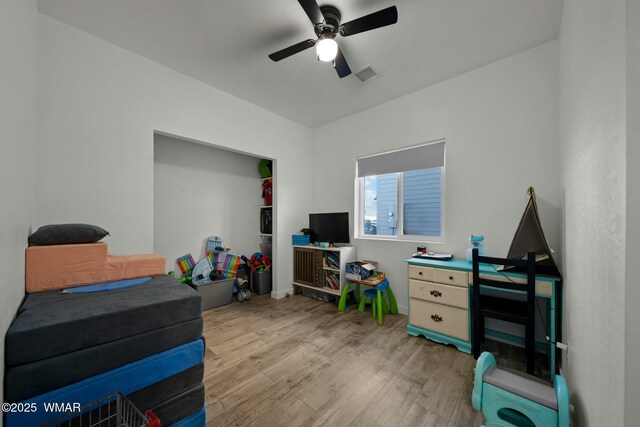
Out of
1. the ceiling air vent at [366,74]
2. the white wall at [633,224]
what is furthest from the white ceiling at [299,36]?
the white wall at [633,224]

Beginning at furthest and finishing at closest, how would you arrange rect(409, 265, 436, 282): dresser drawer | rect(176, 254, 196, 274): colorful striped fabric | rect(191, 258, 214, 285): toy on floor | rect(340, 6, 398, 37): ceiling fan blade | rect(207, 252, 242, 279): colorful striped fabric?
1. rect(207, 252, 242, 279): colorful striped fabric
2. rect(176, 254, 196, 274): colorful striped fabric
3. rect(191, 258, 214, 285): toy on floor
4. rect(409, 265, 436, 282): dresser drawer
5. rect(340, 6, 398, 37): ceiling fan blade

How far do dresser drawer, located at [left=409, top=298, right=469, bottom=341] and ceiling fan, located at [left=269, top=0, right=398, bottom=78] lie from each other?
8.07 feet

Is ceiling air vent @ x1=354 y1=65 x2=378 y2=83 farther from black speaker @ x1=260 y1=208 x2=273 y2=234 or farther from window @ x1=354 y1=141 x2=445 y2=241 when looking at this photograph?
black speaker @ x1=260 y1=208 x2=273 y2=234

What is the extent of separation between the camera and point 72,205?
77.3 inches

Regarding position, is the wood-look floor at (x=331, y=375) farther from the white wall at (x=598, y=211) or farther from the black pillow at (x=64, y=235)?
the black pillow at (x=64, y=235)

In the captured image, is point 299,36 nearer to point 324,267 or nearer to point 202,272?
point 324,267

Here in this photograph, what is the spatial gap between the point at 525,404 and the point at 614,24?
1.66 m

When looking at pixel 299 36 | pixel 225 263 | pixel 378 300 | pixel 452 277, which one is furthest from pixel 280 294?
pixel 299 36

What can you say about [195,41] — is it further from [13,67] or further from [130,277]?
[130,277]

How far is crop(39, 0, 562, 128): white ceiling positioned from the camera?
70.1 inches

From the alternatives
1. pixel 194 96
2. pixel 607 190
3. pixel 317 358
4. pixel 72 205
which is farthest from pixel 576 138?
pixel 72 205

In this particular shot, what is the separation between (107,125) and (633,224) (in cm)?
331

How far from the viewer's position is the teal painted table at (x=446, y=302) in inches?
82.8

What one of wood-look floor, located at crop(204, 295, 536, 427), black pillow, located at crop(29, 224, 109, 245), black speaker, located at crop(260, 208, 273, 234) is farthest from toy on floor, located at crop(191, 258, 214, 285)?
black pillow, located at crop(29, 224, 109, 245)
